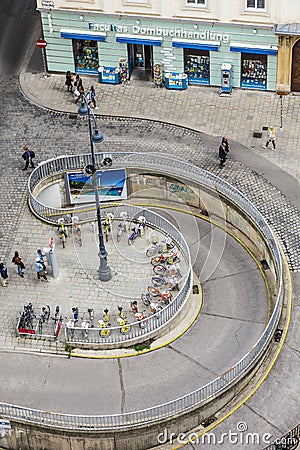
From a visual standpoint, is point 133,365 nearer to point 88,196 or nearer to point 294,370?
point 294,370

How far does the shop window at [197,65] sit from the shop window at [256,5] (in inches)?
161

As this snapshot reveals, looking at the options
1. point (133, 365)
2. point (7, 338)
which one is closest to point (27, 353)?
point (7, 338)

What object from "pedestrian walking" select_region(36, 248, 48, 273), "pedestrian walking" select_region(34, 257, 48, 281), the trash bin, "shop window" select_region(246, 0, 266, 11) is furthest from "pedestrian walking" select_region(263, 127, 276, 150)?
"pedestrian walking" select_region(34, 257, 48, 281)

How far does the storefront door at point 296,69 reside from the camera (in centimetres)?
6425

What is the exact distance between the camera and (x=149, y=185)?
6153 centimetres

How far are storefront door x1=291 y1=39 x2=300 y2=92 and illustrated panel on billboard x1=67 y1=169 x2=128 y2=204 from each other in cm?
1224

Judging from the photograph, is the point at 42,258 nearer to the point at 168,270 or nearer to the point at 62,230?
the point at 62,230

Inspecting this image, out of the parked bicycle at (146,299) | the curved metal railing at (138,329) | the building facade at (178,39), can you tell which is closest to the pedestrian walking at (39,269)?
the curved metal railing at (138,329)

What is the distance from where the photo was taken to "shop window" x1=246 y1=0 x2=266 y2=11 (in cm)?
6294

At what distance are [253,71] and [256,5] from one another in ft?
14.5

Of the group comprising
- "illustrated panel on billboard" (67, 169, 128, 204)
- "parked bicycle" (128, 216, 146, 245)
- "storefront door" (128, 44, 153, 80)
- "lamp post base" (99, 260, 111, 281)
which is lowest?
"lamp post base" (99, 260, 111, 281)

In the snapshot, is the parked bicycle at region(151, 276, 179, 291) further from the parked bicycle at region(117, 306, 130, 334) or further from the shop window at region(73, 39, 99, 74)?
the shop window at region(73, 39, 99, 74)

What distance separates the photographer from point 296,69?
65188 mm

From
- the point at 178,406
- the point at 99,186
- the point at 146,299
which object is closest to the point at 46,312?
the point at 146,299
